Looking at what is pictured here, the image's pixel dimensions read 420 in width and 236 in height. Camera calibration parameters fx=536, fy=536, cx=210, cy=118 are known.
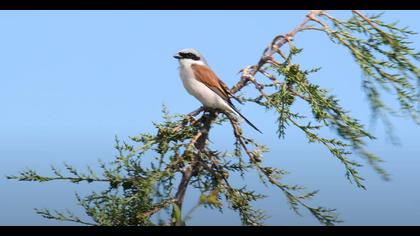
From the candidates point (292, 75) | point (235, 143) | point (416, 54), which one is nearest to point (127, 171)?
point (235, 143)

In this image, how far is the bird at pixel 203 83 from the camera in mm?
5355

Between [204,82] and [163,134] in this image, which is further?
[204,82]

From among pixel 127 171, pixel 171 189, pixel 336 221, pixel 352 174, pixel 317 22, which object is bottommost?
pixel 336 221

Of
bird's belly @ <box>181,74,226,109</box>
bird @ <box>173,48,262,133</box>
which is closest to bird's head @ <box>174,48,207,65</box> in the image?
bird @ <box>173,48,262,133</box>

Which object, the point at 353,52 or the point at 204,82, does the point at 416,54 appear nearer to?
the point at 353,52

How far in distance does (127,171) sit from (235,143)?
43.2 inches

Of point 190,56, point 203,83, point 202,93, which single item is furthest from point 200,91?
point 190,56

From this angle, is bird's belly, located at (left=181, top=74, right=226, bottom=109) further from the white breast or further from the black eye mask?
the black eye mask

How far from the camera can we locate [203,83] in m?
5.83

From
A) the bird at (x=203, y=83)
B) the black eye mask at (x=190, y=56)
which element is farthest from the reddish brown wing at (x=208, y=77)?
the black eye mask at (x=190, y=56)

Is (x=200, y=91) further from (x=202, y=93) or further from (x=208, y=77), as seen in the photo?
(x=208, y=77)

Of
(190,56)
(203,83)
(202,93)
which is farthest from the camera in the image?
(190,56)

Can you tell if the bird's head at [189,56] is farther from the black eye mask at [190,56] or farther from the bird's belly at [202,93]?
the bird's belly at [202,93]

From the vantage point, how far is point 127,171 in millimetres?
5125
